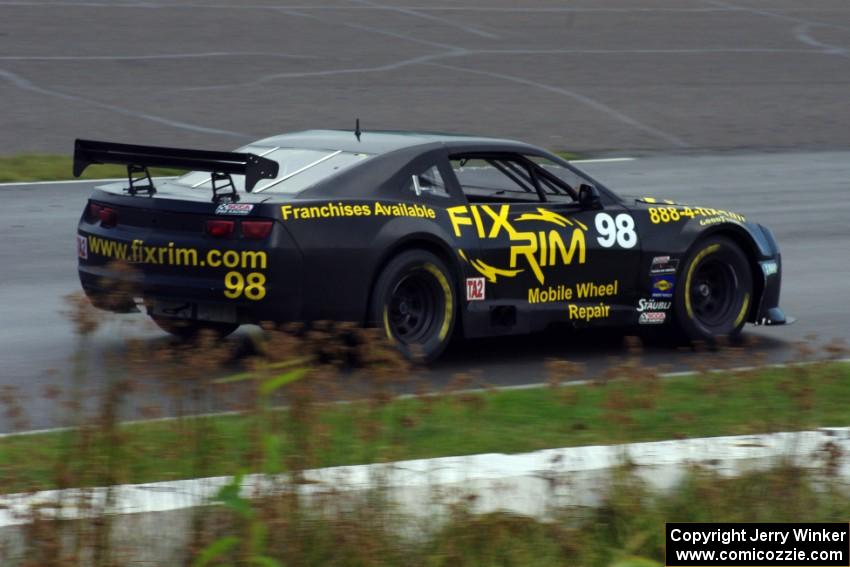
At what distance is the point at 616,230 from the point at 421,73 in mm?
17939

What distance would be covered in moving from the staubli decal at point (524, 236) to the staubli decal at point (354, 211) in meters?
0.24

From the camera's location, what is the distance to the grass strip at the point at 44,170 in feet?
56.1

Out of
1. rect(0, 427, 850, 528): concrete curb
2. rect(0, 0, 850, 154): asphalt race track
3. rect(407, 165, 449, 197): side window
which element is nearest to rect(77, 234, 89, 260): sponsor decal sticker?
rect(407, 165, 449, 197): side window

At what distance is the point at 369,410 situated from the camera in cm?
546

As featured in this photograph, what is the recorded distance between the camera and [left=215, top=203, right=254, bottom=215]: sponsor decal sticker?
330 inches

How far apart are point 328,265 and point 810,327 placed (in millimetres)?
4040

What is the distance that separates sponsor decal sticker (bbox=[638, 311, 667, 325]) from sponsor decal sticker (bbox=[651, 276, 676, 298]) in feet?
0.38

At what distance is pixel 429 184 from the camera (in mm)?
9164

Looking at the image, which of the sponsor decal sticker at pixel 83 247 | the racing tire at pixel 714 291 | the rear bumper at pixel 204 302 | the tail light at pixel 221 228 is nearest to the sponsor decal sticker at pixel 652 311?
the racing tire at pixel 714 291

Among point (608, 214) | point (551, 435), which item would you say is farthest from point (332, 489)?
point (608, 214)

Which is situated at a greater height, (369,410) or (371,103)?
(371,103)

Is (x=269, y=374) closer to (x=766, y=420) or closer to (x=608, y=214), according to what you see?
(x=766, y=420)

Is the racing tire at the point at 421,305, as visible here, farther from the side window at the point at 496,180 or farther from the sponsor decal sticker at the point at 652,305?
the sponsor decal sticker at the point at 652,305
